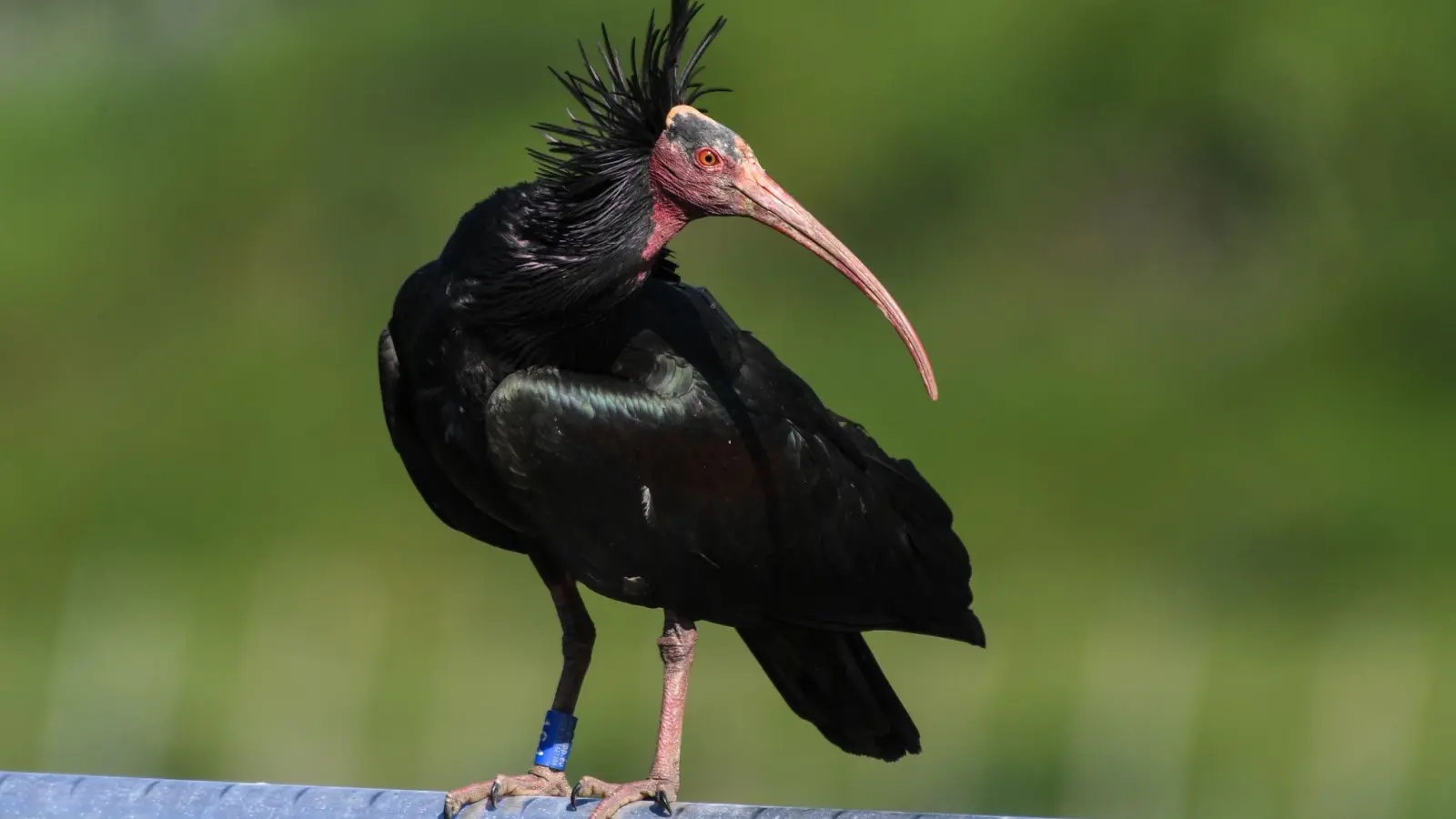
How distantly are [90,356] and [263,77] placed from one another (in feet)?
9.68

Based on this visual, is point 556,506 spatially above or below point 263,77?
below

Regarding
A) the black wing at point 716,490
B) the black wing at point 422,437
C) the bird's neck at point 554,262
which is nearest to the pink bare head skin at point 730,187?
the bird's neck at point 554,262

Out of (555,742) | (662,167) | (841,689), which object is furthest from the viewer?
(841,689)

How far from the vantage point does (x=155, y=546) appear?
52.7ft

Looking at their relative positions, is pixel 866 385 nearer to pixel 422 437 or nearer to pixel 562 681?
pixel 562 681

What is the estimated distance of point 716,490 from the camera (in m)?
7.48

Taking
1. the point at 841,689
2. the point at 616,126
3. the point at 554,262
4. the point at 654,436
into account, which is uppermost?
the point at 616,126

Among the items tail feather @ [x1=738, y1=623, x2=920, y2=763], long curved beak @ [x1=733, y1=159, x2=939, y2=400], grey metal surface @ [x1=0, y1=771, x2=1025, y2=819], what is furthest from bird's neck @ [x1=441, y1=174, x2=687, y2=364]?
grey metal surface @ [x1=0, y1=771, x2=1025, y2=819]

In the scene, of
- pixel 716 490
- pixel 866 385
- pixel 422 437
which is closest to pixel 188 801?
pixel 422 437

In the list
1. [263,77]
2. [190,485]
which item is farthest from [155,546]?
[263,77]

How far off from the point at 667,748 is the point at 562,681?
674 mm

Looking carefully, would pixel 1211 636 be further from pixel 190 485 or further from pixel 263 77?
pixel 263 77

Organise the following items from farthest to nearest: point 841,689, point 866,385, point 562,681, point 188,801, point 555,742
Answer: point 866,385 < point 841,689 < point 562,681 < point 555,742 < point 188,801

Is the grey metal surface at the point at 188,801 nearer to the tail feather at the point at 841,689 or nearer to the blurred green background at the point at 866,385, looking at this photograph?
the tail feather at the point at 841,689
